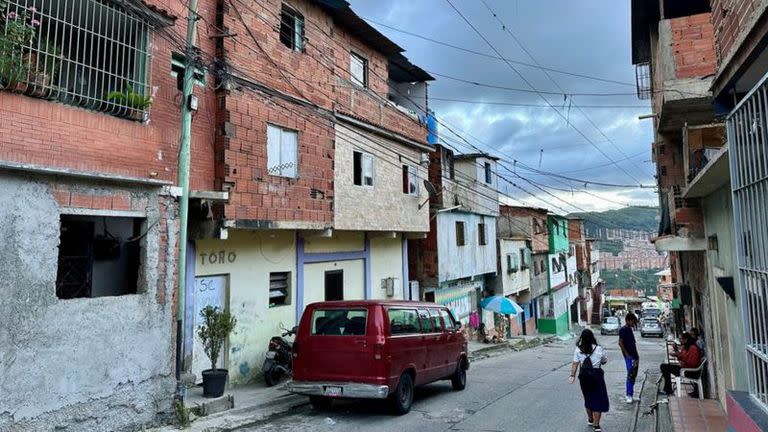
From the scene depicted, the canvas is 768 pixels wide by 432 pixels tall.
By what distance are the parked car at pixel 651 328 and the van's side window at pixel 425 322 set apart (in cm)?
4357

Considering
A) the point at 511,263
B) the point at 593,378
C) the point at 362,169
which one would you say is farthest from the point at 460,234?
the point at 593,378

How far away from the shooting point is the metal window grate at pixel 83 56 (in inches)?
263

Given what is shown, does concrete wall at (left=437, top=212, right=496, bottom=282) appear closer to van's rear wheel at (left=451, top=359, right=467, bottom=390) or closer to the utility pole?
van's rear wheel at (left=451, top=359, right=467, bottom=390)

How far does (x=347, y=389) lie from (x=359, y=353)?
0.62 meters

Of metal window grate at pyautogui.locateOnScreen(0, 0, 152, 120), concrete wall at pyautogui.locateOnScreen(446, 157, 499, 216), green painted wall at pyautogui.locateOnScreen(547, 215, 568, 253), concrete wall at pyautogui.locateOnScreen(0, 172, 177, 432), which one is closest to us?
concrete wall at pyautogui.locateOnScreen(0, 172, 177, 432)

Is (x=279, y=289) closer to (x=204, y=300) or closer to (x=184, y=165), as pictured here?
(x=204, y=300)

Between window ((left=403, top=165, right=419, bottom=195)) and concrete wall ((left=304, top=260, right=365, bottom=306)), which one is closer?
concrete wall ((left=304, top=260, right=365, bottom=306))

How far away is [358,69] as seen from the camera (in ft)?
51.7

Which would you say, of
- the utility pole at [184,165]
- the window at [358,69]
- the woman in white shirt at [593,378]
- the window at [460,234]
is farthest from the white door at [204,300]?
the window at [460,234]

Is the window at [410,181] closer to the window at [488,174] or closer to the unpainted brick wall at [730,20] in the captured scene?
the window at [488,174]

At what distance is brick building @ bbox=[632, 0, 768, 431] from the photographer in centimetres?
374

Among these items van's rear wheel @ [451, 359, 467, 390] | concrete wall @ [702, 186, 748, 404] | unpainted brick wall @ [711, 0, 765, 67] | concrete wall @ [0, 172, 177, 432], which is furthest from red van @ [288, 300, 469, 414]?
unpainted brick wall @ [711, 0, 765, 67]

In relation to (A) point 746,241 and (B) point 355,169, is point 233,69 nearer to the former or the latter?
(B) point 355,169

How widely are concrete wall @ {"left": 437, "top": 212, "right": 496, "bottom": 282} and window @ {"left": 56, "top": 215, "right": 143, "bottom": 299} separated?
13739 millimetres
